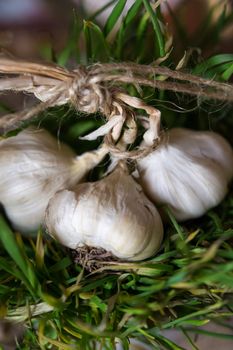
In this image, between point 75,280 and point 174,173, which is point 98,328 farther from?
point 174,173

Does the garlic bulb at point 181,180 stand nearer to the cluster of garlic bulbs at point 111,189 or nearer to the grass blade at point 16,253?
the cluster of garlic bulbs at point 111,189

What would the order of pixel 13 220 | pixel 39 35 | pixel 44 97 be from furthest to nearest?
1. pixel 39 35
2. pixel 13 220
3. pixel 44 97

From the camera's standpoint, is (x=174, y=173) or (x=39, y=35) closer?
(x=174, y=173)

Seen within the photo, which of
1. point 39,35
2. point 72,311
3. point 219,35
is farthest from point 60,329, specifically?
point 39,35

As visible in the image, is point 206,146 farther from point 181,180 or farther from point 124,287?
point 124,287

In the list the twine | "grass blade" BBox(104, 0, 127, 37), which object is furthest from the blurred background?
the twine

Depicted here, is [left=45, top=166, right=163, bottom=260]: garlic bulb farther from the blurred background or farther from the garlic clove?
the blurred background

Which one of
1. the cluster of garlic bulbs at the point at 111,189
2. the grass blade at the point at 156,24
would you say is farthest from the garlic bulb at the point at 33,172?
the grass blade at the point at 156,24
